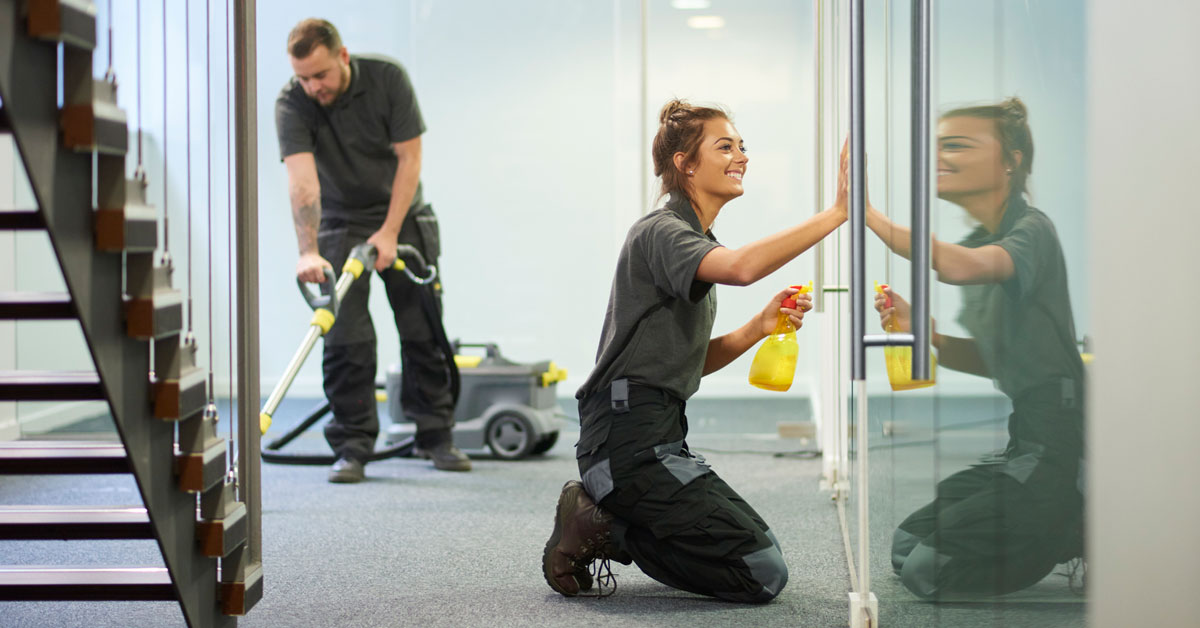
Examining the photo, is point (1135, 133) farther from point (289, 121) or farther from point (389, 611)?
point (289, 121)

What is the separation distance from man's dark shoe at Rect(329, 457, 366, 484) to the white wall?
292 centimetres

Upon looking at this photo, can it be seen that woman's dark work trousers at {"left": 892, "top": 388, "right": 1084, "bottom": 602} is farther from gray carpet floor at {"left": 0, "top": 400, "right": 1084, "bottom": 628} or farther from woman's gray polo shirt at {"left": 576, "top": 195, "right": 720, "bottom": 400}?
woman's gray polo shirt at {"left": 576, "top": 195, "right": 720, "bottom": 400}

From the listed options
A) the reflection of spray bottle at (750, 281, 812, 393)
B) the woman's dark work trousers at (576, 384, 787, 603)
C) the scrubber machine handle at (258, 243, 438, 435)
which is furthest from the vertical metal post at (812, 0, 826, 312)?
the scrubber machine handle at (258, 243, 438, 435)

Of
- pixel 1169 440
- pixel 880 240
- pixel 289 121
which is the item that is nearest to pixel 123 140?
pixel 880 240

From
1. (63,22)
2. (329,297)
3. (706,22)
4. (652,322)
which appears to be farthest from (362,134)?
(63,22)

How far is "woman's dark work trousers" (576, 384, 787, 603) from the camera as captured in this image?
2.21 metres

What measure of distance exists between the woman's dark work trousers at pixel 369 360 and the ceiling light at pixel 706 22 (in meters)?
1.55

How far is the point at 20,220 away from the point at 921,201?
3.82 feet

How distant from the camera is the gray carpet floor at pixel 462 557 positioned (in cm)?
210

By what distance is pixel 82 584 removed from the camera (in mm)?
1767

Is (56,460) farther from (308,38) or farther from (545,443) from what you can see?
(545,443)

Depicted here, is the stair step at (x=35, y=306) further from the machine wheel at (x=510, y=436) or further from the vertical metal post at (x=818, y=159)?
the machine wheel at (x=510, y=436)

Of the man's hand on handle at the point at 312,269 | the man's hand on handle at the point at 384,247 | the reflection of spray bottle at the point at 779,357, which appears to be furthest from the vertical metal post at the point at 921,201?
the man's hand on handle at the point at 384,247

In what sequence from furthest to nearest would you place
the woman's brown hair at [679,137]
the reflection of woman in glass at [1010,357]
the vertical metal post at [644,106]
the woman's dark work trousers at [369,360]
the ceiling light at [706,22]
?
the ceiling light at [706,22], the vertical metal post at [644,106], the woman's dark work trousers at [369,360], the woman's brown hair at [679,137], the reflection of woman in glass at [1010,357]
